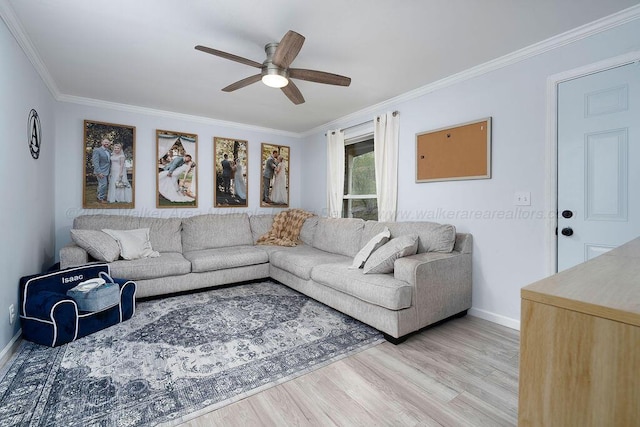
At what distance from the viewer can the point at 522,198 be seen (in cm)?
256

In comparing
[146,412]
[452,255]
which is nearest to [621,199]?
[452,255]

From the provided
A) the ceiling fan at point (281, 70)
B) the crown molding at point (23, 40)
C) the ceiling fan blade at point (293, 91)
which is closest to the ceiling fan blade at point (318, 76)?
the ceiling fan at point (281, 70)

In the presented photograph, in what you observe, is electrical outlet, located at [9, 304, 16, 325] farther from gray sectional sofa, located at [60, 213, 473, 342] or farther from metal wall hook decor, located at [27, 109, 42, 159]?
metal wall hook decor, located at [27, 109, 42, 159]

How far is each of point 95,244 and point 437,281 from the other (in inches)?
136

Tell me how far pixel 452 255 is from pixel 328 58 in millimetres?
2159

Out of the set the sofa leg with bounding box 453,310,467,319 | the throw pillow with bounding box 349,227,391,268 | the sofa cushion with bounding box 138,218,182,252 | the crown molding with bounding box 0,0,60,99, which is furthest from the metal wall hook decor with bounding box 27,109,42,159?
the sofa leg with bounding box 453,310,467,319

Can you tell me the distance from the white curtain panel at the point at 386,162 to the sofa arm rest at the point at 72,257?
338 cm

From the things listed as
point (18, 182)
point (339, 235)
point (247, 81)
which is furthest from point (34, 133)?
point (339, 235)

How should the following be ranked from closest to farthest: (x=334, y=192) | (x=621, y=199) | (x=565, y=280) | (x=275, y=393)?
(x=565, y=280), (x=275, y=393), (x=621, y=199), (x=334, y=192)

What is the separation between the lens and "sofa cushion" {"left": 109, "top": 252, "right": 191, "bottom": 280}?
3047 millimetres

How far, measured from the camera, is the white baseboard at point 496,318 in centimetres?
262

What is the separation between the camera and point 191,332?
248 cm

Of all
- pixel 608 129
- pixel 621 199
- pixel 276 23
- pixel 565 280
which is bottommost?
pixel 565 280

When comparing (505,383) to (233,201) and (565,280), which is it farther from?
(233,201)
